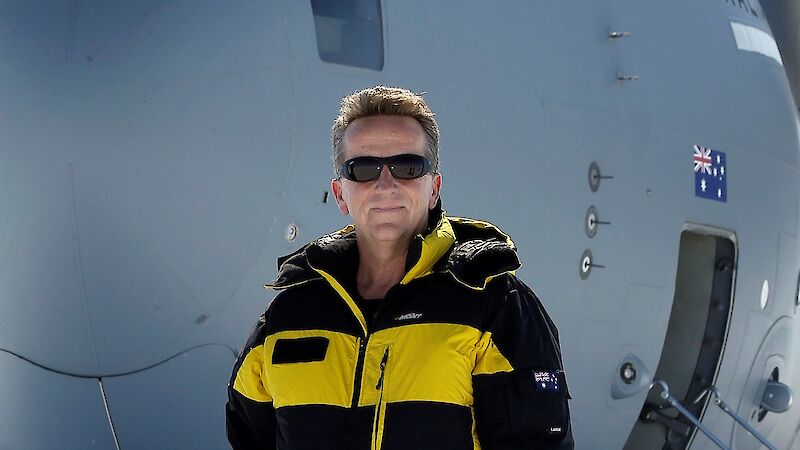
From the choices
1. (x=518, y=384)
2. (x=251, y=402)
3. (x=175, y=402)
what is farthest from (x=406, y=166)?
(x=175, y=402)

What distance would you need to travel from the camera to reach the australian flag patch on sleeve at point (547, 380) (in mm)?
1924

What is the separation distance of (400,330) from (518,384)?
8.5 inches

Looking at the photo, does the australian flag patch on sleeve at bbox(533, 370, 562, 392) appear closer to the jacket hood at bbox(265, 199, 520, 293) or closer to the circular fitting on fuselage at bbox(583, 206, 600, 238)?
the jacket hood at bbox(265, 199, 520, 293)

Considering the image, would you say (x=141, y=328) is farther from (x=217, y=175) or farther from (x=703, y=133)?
(x=703, y=133)

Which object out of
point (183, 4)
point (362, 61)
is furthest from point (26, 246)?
point (362, 61)

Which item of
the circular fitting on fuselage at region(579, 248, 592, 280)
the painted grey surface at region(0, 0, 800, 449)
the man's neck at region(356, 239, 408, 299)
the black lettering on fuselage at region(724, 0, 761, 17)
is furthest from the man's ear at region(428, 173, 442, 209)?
the black lettering on fuselage at region(724, 0, 761, 17)

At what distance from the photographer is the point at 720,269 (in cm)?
612

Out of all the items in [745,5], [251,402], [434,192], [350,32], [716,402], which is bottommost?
[716,402]

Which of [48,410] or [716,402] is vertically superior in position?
[48,410]

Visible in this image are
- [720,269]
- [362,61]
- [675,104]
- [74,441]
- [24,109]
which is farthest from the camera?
[720,269]

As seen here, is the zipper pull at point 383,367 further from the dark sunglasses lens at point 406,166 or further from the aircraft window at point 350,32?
the aircraft window at point 350,32

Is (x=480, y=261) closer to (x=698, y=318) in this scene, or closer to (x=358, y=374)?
(x=358, y=374)

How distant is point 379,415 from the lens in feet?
6.34

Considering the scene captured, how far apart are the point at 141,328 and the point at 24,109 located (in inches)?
28.4
